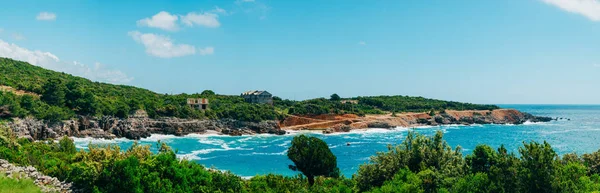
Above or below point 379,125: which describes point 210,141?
below

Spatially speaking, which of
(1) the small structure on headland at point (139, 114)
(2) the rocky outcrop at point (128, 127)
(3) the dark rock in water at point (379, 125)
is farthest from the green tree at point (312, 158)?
(3) the dark rock in water at point (379, 125)

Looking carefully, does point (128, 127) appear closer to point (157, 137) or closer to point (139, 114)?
point (157, 137)

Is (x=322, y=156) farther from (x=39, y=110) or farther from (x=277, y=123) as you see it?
(x=277, y=123)

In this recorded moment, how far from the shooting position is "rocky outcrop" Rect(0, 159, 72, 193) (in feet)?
56.2

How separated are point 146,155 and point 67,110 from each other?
54.9 m

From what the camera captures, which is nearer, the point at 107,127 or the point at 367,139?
the point at 107,127

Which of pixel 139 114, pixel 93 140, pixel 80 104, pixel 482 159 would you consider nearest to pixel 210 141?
pixel 139 114

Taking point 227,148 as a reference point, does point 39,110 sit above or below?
above

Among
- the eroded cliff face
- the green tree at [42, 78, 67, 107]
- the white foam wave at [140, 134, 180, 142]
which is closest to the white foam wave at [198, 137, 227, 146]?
the white foam wave at [140, 134, 180, 142]

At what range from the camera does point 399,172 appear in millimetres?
21219

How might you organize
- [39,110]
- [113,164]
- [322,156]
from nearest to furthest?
[113,164], [322,156], [39,110]

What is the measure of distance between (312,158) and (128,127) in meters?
53.5

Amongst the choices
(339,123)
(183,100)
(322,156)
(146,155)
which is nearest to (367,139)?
(339,123)

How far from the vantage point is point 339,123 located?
10156 centimetres
